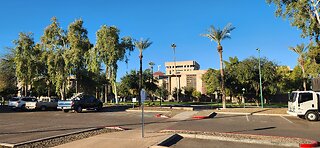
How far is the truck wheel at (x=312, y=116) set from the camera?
20.9 m

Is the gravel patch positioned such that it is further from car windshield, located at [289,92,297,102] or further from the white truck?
car windshield, located at [289,92,297,102]

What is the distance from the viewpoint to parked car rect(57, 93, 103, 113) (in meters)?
29.3

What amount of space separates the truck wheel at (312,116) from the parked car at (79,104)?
20.9m

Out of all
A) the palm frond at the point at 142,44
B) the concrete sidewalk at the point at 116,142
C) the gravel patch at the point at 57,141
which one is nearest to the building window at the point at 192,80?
the palm frond at the point at 142,44

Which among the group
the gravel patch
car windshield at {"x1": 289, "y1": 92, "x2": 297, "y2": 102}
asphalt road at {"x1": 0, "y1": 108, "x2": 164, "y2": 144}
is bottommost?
asphalt road at {"x1": 0, "y1": 108, "x2": 164, "y2": 144}

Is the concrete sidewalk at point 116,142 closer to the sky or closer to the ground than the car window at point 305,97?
closer to the ground

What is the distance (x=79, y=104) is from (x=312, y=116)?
21592 millimetres

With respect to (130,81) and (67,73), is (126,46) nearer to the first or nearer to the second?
(67,73)

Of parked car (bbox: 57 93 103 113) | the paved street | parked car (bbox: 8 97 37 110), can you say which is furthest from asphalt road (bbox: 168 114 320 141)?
parked car (bbox: 8 97 37 110)

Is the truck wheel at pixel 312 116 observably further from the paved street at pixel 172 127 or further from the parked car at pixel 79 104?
the parked car at pixel 79 104

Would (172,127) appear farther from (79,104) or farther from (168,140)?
(79,104)

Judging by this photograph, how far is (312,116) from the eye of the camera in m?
21.0

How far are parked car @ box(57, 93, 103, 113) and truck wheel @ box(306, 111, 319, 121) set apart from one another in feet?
68.5

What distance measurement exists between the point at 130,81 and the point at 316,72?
32303mm
